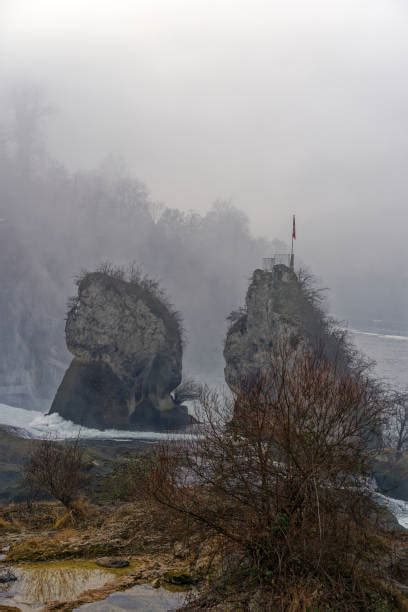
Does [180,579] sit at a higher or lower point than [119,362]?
lower

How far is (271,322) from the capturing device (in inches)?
2254

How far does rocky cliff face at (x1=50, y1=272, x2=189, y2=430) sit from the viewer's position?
217 ft

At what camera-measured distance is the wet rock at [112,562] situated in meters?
18.5

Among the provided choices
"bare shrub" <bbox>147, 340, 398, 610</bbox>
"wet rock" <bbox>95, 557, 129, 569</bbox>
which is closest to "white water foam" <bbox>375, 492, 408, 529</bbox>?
"wet rock" <bbox>95, 557, 129, 569</bbox>

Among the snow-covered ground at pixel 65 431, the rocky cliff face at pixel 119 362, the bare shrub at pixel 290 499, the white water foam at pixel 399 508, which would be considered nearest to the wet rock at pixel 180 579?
the bare shrub at pixel 290 499

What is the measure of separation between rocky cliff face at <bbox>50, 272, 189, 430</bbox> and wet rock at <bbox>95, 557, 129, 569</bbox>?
46401 millimetres

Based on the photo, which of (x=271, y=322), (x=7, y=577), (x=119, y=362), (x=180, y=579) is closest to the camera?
(x=180, y=579)

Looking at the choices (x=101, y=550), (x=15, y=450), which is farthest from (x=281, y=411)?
(x=15, y=450)

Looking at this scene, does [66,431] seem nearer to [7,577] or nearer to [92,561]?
[92,561]

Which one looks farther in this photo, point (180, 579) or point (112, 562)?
point (112, 562)

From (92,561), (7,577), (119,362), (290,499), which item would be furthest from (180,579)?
(119,362)

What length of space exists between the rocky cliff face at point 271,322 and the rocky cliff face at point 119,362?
9.62m

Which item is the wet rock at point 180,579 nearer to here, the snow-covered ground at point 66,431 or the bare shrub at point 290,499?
the bare shrub at point 290,499

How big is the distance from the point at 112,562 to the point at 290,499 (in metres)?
8.24
